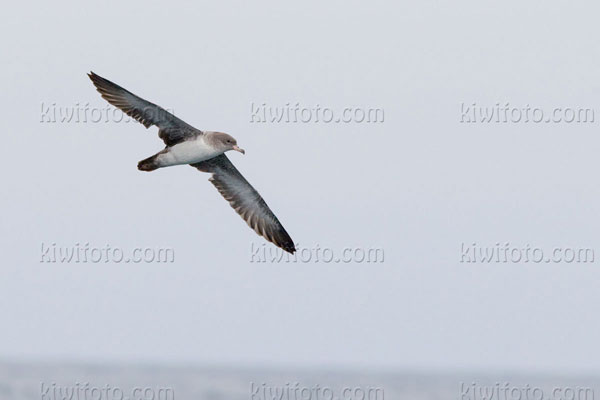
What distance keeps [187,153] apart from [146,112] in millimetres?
1103

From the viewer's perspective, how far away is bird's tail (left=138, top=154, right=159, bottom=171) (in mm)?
22516

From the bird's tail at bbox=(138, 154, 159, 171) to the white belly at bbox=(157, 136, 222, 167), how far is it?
8cm

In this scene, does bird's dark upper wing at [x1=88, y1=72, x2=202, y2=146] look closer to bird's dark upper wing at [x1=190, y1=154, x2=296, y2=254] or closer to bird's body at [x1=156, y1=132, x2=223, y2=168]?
bird's body at [x1=156, y1=132, x2=223, y2=168]

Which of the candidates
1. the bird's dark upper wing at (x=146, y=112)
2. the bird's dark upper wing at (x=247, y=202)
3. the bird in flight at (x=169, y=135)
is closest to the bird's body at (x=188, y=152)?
the bird in flight at (x=169, y=135)

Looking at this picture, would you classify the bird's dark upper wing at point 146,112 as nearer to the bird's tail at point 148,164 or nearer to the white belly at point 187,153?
the white belly at point 187,153

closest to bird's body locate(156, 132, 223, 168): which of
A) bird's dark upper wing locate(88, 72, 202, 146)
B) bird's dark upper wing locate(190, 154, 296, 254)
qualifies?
bird's dark upper wing locate(88, 72, 202, 146)

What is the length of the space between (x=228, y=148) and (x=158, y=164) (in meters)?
1.37

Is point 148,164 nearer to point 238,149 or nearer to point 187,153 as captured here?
point 187,153

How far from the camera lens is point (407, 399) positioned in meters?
101

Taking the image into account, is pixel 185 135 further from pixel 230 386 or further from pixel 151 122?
pixel 230 386

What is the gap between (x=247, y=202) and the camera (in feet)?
84.3

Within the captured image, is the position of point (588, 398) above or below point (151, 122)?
above

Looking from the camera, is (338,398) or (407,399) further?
(338,398)

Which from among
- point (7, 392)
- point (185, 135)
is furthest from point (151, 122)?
point (7, 392)
